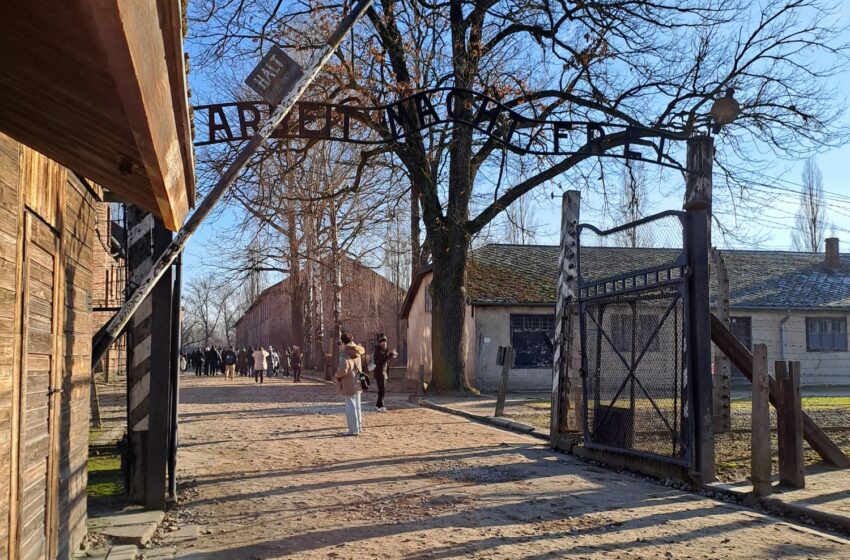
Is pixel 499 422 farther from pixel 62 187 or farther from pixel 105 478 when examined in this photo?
pixel 62 187

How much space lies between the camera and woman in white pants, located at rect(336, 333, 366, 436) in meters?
13.5

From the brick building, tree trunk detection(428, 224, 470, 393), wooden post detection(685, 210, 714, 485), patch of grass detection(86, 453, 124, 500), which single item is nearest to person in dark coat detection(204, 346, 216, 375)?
the brick building

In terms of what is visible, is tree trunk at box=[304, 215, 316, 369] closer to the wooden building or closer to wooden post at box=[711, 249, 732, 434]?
wooden post at box=[711, 249, 732, 434]

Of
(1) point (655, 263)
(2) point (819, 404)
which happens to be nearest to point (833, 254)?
(1) point (655, 263)

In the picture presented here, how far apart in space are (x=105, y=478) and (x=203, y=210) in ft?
13.2

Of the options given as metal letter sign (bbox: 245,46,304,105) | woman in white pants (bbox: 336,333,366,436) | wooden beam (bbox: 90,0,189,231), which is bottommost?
woman in white pants (bbox: 336,333,366,436)

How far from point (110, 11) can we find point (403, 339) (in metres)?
54.5

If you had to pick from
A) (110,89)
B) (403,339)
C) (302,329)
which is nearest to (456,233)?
(110,89)

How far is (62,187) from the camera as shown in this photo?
17.0ft

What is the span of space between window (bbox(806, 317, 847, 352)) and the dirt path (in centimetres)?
2288

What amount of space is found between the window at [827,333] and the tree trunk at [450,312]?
16.2m

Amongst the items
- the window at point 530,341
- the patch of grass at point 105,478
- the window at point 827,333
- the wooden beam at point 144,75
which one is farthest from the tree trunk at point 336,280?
the wooden beam at point 144,75

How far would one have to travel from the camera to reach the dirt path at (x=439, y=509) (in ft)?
20.3

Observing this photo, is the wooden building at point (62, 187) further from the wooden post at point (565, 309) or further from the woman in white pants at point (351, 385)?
the wooden post at point (565, 309)
